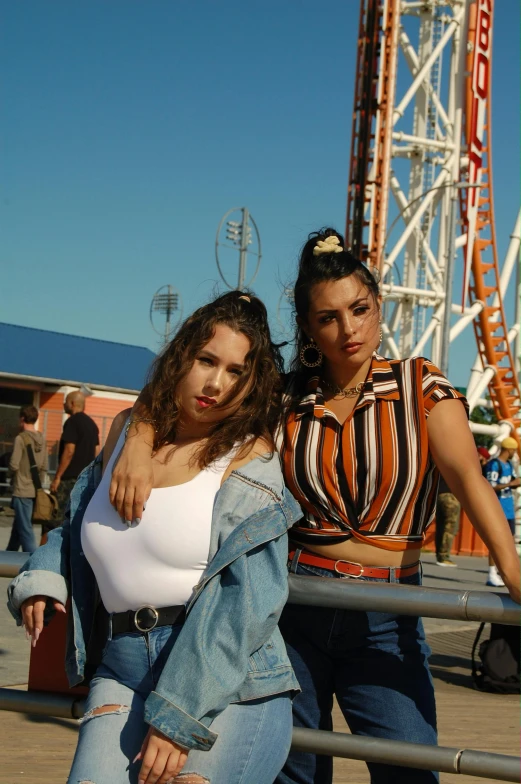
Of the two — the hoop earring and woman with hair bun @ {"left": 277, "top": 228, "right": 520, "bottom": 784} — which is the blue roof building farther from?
woman with hair bun @ {"left": 277, "top": 228, "right": 520, "bottom": 784}

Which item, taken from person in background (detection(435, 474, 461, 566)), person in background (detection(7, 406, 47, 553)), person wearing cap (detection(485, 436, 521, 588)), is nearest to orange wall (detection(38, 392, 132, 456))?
person in background (detection(435, 474, 461, 566))

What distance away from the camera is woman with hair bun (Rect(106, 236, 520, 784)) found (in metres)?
2.53

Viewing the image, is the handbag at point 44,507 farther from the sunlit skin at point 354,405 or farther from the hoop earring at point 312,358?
the sunlit skin at point 354,405

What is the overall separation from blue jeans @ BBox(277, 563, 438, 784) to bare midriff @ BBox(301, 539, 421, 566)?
43 mm

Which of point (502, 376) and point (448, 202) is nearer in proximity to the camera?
point (448, 202)

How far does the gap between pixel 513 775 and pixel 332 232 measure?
1519mm

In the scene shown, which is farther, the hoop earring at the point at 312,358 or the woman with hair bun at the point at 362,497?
the hoop earring at the point at 312,358

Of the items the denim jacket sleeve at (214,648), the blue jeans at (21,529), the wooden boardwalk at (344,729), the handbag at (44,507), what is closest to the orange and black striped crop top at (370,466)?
the denim jacket sleeve at (214,648)

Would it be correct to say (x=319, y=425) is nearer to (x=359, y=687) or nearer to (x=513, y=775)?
(x=359, y=687)

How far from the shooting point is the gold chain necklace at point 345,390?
2682 millimetres

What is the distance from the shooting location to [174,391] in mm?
2510

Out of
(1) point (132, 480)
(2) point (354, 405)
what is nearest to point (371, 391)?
(2) point (354, 405)

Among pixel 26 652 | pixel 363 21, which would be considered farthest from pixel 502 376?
pixel 26 652

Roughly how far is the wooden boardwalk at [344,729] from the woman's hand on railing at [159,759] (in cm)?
234
